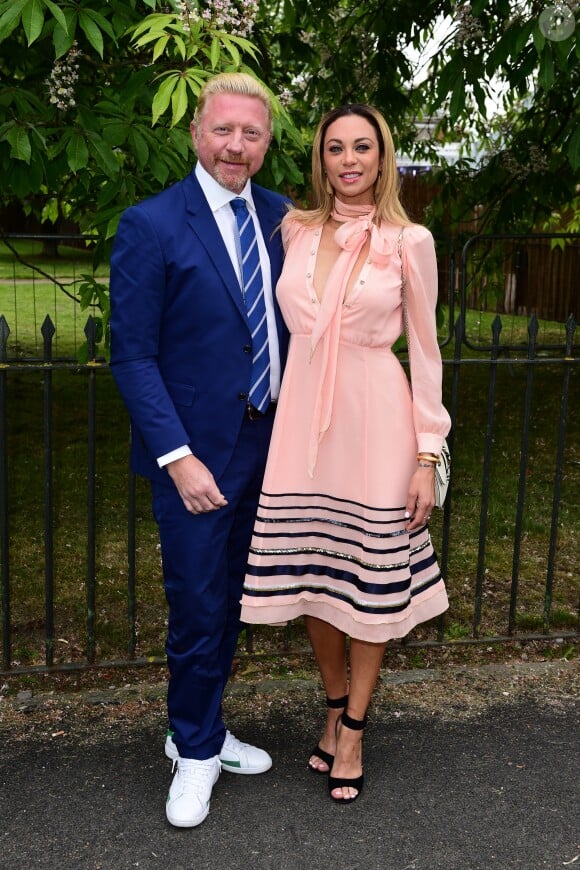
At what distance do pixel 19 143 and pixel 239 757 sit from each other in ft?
7.45

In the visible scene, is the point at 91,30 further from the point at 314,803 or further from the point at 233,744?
the point at 314,803

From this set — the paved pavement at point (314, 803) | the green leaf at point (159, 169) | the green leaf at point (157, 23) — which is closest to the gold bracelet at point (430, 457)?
the paved pavement at point (314, 803)

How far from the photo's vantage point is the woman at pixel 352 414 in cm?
289

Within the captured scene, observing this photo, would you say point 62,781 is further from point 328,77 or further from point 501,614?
point 328,77

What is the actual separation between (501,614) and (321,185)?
2630mm

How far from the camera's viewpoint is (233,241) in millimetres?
2941

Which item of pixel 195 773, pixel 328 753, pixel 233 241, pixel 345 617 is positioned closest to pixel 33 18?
pixel 233 241

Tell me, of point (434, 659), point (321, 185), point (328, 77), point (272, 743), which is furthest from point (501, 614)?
point (328, 77)

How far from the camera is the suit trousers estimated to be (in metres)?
2.96

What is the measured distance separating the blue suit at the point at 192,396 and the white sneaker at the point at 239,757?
0.55 ft

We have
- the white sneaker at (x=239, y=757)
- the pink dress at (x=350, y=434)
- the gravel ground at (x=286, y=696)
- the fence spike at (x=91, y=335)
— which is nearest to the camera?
the pink dress at (x=350, y=434)

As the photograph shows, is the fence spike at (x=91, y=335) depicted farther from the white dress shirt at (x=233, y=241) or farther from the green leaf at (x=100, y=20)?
the green leaf at (x=100, y=20)

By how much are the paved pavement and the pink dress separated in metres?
0.58

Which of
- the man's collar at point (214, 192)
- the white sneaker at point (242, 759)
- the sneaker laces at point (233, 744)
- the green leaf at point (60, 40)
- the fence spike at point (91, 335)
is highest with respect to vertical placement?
the green leaf at point (60, 40)
